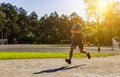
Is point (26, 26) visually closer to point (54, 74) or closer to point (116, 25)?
point (116, 25)

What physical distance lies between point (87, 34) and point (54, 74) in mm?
56992

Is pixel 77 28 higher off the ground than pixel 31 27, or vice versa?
pixel 31 27

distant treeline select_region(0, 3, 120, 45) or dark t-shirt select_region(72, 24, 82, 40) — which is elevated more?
distant treeline select_region(0, 3, 120, 45)

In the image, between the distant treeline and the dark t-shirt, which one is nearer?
the dark t-shirt

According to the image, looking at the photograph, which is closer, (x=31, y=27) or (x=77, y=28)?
(x=77, y=28)

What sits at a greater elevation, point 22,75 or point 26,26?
point 26,26

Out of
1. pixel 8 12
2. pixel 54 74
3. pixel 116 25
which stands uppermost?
pixel 8 12

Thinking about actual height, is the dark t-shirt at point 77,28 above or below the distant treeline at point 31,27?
below

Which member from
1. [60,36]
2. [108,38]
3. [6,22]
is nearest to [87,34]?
[108,38]

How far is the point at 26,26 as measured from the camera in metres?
103

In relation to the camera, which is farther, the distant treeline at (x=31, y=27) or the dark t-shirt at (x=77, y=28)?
the distant treeline at (x=31, y=27)

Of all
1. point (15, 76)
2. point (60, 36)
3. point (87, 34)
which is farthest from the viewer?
point (60, 36)

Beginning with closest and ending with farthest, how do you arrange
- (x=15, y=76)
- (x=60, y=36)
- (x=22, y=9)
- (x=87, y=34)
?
1. (x=15, y=76)
2. (x=87, y=34)
3. (x=60, y=36)
4. (x=22, y=9)

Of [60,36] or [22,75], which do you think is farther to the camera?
[60,36]
